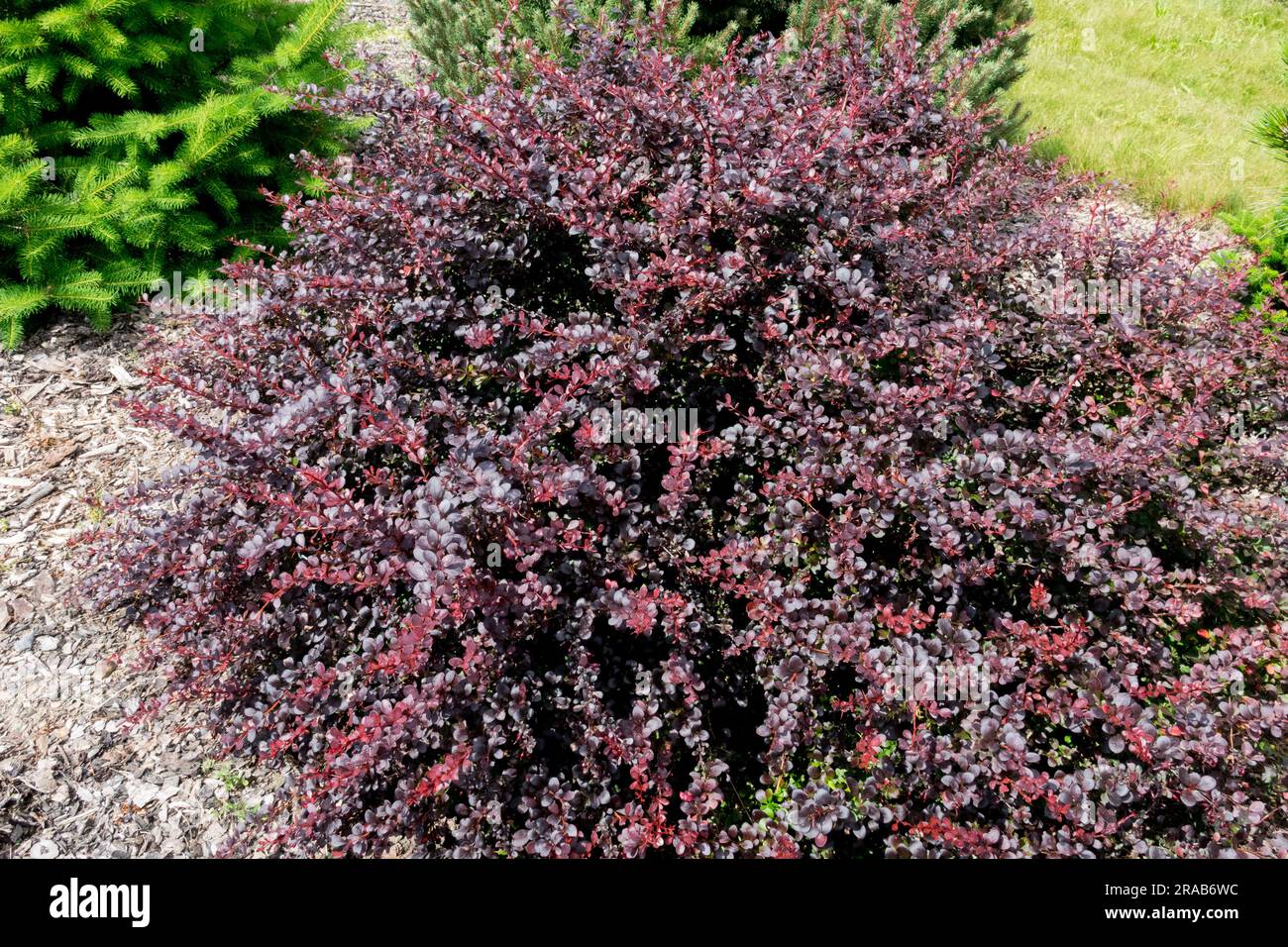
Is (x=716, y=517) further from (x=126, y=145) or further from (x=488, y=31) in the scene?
(x=488, y=31)

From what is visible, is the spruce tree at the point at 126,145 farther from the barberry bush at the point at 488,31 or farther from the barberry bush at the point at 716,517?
the barberry bush at the point at 716,517

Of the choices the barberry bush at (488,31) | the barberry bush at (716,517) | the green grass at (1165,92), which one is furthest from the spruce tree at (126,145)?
the green grass at (1165,92)

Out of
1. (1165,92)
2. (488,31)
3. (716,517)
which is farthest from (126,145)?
(1165,92)

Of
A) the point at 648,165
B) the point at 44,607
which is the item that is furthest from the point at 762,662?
the point at 44,607

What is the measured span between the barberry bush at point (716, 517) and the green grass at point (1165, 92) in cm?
331

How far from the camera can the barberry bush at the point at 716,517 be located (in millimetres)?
1963

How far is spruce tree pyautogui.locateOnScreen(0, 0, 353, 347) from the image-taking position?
3850mm

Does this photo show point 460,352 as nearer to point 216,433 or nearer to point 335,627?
point 216,433

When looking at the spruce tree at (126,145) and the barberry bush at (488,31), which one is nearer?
the spruce tree at (126,145)

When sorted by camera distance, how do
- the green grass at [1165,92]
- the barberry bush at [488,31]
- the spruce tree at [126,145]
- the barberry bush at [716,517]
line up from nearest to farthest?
the barberry bush at [716,517] → the spruce tree at [126,145] → the barberry bush at [488,31] → the green grass at [1165,92]

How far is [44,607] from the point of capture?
297cm

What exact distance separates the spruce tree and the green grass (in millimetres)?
5224

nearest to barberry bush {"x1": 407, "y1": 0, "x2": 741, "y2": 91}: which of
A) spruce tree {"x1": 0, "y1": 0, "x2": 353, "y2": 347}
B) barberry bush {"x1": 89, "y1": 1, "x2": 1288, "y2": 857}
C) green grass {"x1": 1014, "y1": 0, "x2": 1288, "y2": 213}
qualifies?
spruce tree {"x1": 0, "y1": 0, "x2": 353, "y2": 347}

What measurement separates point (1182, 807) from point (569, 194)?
2377 millimetres
